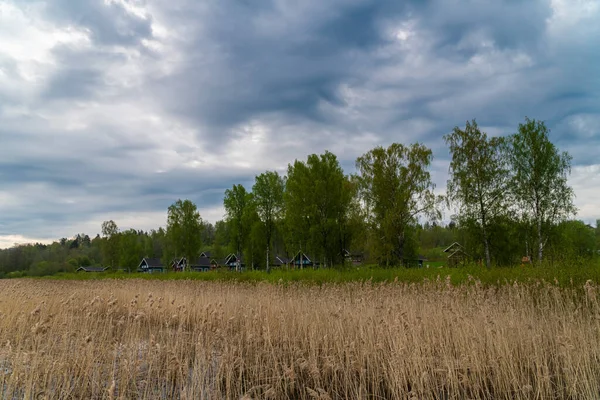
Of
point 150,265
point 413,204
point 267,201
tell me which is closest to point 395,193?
point 413,204

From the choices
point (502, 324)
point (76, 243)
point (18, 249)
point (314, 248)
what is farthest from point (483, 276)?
point (76, 243)

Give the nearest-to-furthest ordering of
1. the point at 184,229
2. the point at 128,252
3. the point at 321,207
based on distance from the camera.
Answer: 1. the point at 321,207
2. the point at 184,229
3. the point at 128,252

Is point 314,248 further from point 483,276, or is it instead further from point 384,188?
point 483,276

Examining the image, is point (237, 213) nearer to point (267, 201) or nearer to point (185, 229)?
point (267, 201)

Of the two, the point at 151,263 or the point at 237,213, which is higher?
the point at 237,213

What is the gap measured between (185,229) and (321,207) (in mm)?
29778

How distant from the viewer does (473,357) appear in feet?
18.7

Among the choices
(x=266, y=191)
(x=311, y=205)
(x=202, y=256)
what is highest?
(x=266, y=191)

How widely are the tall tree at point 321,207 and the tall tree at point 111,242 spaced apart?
50.2 meters

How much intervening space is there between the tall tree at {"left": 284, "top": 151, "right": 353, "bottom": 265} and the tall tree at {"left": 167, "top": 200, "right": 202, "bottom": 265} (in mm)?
25666

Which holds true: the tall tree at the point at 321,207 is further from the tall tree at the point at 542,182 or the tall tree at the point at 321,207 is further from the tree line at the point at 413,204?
the tall tree at the point at 542,182

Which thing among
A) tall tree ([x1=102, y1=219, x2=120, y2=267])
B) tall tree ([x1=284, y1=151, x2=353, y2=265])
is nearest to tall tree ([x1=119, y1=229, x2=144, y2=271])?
tall tree ([x1=102, y1=219, x2=120, y2=267])

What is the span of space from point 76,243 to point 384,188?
17162cm

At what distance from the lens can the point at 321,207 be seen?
3425 cm
